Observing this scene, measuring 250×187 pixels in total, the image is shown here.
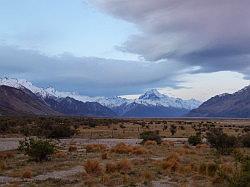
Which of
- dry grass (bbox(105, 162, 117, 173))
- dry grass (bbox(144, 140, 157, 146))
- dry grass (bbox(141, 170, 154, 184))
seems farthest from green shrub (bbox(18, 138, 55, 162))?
dry grass (bbox(144, 140, 157, 146))

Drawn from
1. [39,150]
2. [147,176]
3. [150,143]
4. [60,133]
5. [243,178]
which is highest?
[60,133]

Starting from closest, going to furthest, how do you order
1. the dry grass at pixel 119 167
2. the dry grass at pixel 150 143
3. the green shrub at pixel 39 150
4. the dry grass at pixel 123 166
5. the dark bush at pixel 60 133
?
the dry grass at pixel 119 167 → the dry grass at pixel 123 166 → the green shrub at pixel 39 150 → the dry grass at pixel 150 143 → the dark bush at pixel 60 133

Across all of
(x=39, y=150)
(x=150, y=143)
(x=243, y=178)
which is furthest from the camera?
(x=150, y=143)

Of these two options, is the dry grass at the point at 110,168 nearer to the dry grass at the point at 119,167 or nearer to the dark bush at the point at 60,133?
the dry grass at the point at 119,167

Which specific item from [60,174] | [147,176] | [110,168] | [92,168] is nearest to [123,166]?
[110,168]

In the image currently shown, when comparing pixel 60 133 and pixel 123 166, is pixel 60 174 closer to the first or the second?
pixel 123 166

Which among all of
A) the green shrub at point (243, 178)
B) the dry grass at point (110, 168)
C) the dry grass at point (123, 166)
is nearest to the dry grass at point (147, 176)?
the dry grass at point (123, 166)

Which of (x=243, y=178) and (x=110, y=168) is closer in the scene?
(x=243, y=178)

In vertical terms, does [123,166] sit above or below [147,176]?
above

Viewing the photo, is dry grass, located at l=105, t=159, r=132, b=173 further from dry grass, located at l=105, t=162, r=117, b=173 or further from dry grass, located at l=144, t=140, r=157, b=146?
dry grass, located at l=144, t=140, r=157, b=146

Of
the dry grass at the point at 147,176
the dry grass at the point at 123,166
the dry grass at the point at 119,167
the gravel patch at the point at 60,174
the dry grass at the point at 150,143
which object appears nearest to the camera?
the dry grass at the point at 147,176

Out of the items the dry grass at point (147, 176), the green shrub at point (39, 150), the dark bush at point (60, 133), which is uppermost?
the dark bush at point (60, 133)

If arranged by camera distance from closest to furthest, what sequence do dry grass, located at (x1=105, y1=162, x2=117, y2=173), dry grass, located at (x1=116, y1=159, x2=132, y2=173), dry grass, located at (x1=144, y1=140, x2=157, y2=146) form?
dry grass, located at (x1=105, y1=162, x2=117, y2=173), dry grass, located at (x1=116, y1=159, x2=132, y2=173), dry grass, located at (x1=144, y1=140, x2=157, y2=146)

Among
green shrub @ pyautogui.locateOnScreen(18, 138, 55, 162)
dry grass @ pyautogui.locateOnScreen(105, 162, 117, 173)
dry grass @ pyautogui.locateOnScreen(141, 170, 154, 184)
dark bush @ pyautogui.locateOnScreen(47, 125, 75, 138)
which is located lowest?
dry grass @ pyautogui.locateOnScreen(141, 170, 154, 184)
